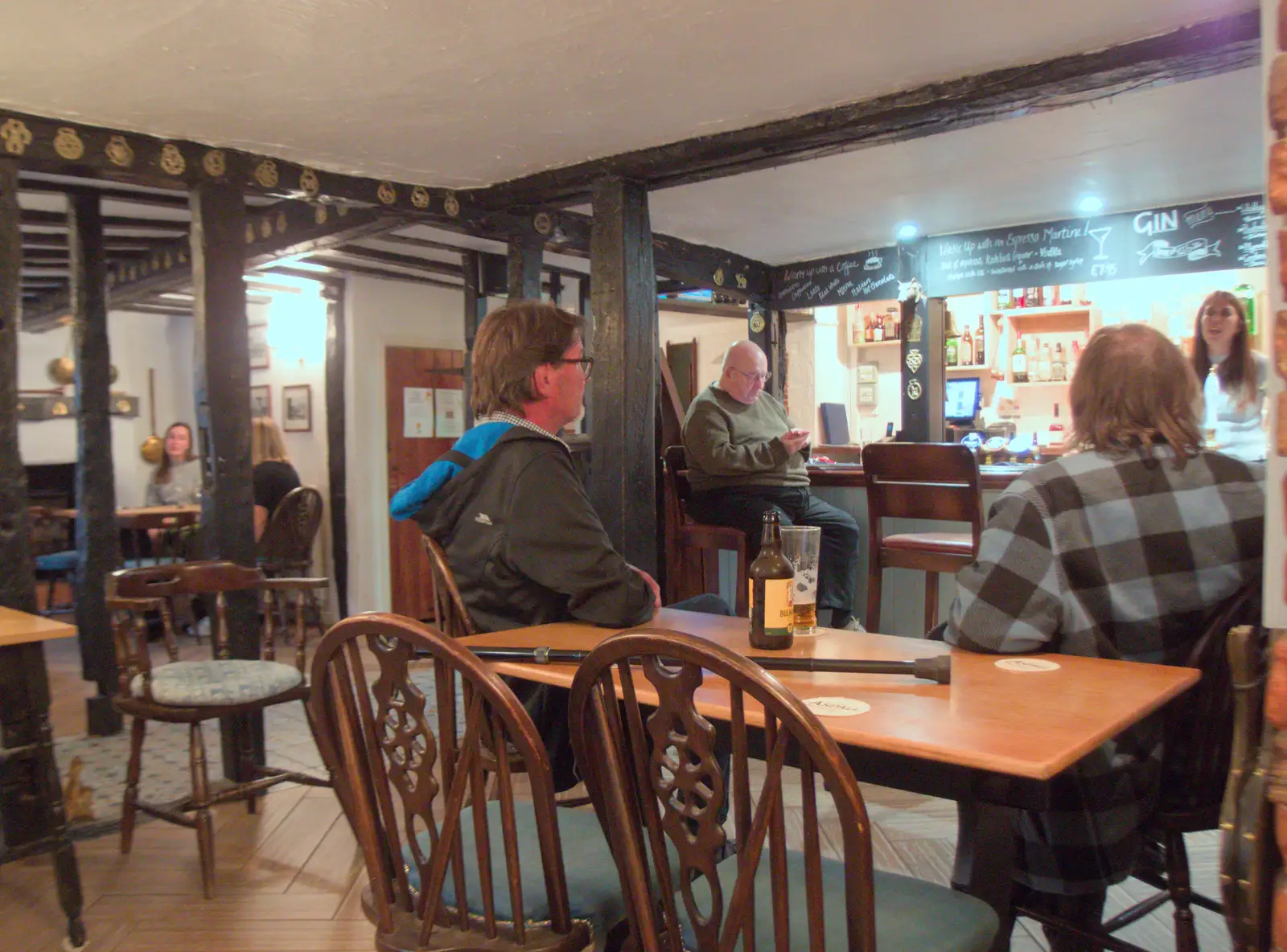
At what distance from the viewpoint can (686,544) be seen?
4434 mm

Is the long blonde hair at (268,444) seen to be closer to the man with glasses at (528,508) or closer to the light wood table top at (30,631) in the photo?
the light wood table top at (30,631)

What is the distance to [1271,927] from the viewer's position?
1.11 metres

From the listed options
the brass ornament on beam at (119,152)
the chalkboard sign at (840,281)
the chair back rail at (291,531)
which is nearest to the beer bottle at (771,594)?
the brass ornament on beam at (119,152)

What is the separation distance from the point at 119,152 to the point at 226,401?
922mm

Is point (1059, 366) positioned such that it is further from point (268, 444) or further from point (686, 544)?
point (268, 444)

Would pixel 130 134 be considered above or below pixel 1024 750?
above

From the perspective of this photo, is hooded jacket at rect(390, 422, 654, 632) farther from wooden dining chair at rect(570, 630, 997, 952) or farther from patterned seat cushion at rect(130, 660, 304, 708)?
patterned seat cushion at rect(130, 660, 304, 708)

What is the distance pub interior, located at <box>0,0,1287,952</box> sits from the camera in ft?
4.07

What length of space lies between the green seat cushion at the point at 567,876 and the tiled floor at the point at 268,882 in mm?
1088

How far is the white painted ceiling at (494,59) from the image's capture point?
2.52m

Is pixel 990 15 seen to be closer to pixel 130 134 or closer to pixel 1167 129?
pixel 1167 129

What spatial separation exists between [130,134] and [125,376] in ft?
19.2

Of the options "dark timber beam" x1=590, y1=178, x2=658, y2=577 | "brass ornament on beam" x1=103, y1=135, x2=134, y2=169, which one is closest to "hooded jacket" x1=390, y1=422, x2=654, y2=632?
"dark timber beam" x1=590, y1=178, x2=658, y2=577

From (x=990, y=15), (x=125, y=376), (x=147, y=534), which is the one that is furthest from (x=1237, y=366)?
(x=125, y=376)
